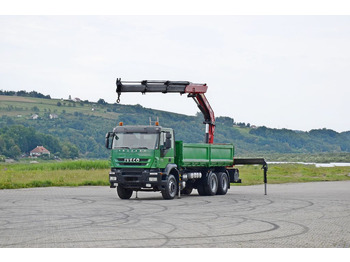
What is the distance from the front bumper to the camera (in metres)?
25.5

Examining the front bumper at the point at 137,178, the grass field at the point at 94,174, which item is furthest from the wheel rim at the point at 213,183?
the grass field at the point at 94,174

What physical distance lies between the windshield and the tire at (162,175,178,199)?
154 cm

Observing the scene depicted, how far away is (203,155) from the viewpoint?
2869 centimetres

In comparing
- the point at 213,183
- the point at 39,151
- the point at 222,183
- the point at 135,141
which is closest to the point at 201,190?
the point at 213,183

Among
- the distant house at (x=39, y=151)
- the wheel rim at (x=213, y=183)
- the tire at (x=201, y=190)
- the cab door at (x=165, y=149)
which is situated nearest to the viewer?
the cab door at (x=165, y=149)

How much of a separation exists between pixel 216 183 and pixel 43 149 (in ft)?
361

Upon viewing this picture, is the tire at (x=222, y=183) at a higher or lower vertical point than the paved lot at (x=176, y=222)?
higher

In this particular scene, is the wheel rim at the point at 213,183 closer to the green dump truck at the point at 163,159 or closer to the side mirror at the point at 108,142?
the green dump truck at the point at 163,159

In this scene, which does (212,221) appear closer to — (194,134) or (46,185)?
(46,185)

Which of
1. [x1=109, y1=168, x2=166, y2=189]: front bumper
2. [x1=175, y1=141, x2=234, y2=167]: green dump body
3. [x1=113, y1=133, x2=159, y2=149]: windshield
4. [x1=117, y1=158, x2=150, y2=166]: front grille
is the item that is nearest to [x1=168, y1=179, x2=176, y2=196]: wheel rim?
[x1=109, y1=168, x2=166, y2=189]: front bumper

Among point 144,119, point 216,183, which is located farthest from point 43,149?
point 216,183

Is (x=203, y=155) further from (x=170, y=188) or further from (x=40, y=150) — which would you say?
(x=40, y=150)

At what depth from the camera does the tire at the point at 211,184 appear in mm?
28875

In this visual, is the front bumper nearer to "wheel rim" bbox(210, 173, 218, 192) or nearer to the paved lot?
the paved lot
